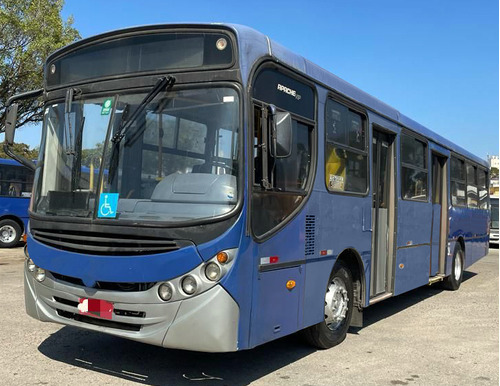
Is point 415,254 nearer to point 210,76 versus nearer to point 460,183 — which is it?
point 460,183

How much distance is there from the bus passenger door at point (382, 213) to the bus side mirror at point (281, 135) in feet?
8.78

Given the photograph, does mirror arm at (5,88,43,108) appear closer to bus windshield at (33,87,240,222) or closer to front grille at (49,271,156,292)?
bus windshield at (33,87,240,222)

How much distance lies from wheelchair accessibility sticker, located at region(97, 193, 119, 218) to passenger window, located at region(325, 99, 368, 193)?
2189mm

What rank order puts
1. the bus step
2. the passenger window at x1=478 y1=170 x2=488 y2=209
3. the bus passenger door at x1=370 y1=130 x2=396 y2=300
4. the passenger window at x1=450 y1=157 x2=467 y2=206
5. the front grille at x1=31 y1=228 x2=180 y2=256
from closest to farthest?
the front grille at x1=31 y1=228 x2=180 y2=256 < the bus passenger door at x1=370 y1=130 x2=396 y2=300 < the bus step < the passenger window at x1=450 y1=157 x2=467 y2=206 < the passenger window at x1=478 y1=170 x2=488 y2=209

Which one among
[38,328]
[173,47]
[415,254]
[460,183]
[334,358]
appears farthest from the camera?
[460,183]

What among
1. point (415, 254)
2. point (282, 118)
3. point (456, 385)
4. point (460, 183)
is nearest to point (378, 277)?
point (415, 254)

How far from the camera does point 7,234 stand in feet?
54.4

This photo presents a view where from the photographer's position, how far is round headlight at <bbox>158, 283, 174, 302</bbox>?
159 inches

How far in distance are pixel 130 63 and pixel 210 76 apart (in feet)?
2.68

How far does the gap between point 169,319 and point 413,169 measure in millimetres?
5175

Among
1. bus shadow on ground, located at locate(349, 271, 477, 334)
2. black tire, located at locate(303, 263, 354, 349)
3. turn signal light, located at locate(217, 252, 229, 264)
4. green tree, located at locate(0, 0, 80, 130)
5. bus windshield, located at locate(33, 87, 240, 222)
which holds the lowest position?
bus shadow on ground, located at locate(349, 271, 477, 334)

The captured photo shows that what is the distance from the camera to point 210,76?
4.23 m

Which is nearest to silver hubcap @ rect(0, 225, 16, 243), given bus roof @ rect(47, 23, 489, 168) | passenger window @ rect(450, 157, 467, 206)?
bus roof @ rect(47, 23, 489, 168)

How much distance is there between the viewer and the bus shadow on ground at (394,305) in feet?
25.0
